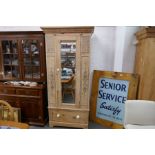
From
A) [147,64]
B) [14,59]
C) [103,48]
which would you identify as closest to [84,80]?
[103,48]

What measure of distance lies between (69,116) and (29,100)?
0.72 m

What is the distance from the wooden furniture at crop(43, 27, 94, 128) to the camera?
216 centimetres

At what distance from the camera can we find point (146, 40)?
1988 millimetres

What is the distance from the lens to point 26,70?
8.44 ft

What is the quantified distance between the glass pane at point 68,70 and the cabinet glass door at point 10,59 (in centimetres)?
85

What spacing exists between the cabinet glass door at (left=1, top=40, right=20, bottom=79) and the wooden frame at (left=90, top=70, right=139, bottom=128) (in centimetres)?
140

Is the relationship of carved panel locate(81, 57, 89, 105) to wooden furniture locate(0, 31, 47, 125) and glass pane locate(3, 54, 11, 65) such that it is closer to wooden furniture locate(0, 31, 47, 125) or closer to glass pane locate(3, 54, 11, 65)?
wooden furniture locate(0, 31, 47, 125)

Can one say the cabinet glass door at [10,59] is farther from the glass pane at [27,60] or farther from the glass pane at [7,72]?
the glass pane at [27,60]

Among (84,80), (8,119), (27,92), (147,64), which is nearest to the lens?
(8,119)

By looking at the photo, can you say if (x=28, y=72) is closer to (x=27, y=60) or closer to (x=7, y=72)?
(x=27, y=60)

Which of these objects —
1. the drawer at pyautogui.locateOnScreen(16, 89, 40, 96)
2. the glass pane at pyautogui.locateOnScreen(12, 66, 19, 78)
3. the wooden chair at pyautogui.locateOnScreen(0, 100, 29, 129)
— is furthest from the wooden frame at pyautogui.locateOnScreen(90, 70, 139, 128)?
the wooden chair at pyautogui.locateOnScreen(0, 100, 29, 129)
